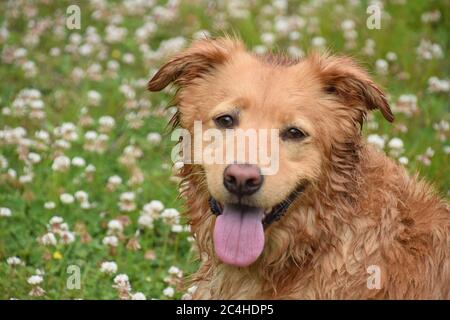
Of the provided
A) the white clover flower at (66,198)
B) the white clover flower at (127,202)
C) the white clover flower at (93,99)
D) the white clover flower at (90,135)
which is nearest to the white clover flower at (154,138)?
the white clover flower at (90,135)

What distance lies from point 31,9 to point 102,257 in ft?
14.4

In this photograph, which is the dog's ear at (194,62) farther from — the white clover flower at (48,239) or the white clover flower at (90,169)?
the white clover flower at (90,169)

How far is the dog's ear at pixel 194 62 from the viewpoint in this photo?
556 centimetres

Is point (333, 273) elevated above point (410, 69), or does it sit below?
below

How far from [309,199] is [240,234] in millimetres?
468

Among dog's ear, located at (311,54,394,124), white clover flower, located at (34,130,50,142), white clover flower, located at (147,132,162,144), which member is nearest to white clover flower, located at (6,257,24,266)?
white clover flower, located at (34,130,50,142)

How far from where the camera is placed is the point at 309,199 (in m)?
5.28

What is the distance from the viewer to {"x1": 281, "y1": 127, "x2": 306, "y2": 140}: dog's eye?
204 inches

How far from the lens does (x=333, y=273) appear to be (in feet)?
17.0

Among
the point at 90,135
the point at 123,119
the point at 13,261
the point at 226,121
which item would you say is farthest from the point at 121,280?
the point at 123,119

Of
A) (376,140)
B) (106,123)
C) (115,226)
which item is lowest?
(115,226)

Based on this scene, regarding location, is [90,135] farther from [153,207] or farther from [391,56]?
[391,56]
